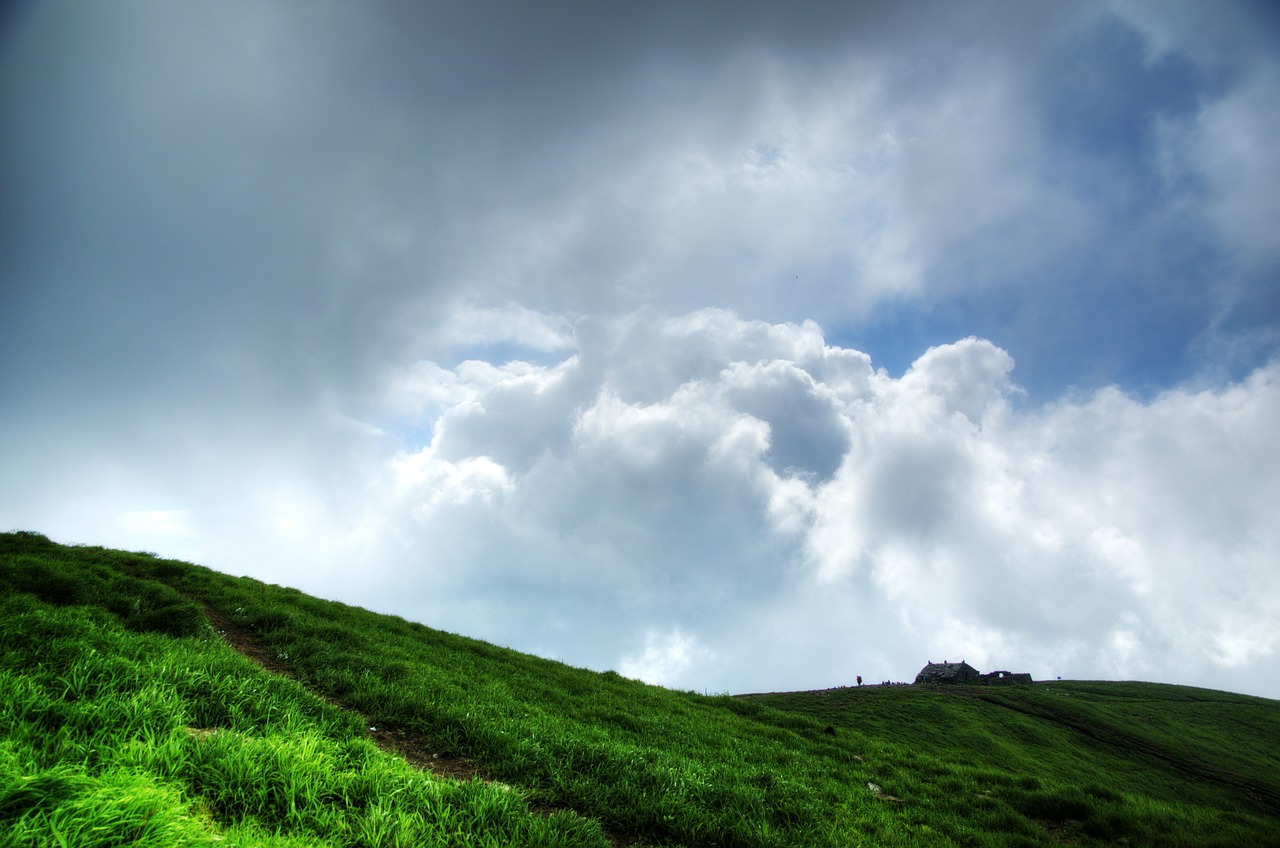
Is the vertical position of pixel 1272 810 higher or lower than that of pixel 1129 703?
lower

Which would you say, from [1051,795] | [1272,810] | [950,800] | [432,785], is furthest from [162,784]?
[1272,810]

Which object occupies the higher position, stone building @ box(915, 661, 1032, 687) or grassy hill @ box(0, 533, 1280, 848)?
stone building @ box(915, 661, 1032, 687)

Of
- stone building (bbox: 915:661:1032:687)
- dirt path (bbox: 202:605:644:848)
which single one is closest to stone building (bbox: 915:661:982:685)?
stone building (bbox: 915:661:1032:687)

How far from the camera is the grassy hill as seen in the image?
5.29 meters

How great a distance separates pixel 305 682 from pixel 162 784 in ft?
24.9

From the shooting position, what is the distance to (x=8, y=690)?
6.09 metres

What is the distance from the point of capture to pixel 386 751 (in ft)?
28.3

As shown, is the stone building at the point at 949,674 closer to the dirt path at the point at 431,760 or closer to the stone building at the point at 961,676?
the stone building at the point at 961,676

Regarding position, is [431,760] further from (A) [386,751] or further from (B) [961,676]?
(B) [961,676]

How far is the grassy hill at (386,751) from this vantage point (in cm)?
529

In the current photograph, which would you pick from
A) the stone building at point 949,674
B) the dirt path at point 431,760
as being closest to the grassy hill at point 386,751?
the dirt path at point 431,760

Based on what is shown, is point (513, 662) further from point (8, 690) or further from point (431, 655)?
point (8, 690)

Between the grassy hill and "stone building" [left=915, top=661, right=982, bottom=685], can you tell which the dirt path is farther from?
"stone building" [left=915, top=661, right=982, bottom=685]

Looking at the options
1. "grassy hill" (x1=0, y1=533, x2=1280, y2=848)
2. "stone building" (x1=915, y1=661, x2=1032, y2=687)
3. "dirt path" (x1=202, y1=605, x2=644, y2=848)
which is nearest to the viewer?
"grassy hill" (x1=0, y1=533, x2=1280, y2=848)
